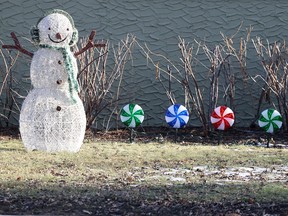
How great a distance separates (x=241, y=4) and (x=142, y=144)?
395 centimetres

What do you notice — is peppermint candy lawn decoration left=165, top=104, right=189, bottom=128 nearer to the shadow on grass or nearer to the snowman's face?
the snowman's face

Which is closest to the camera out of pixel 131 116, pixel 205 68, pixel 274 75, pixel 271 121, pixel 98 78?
pixel 271 121

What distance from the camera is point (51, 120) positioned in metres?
9.23

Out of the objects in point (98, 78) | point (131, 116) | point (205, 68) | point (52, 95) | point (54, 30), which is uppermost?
point (54, 30)

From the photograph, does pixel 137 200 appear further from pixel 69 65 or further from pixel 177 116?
pixel 177 116

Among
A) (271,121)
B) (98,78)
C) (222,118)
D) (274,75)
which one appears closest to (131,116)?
(222,118)

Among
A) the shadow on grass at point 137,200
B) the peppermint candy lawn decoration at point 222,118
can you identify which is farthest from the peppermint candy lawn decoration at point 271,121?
the shadow on grass at point 137,200

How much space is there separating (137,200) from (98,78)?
19.2 feet

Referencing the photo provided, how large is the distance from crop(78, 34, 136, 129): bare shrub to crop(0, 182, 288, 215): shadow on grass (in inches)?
169

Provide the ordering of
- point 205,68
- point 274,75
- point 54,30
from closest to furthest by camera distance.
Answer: point 54,30 < point 274,75 < point 205,68

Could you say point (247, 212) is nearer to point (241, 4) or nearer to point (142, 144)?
point (142, 144)

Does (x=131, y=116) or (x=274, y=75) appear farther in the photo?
(x=274, y=75)

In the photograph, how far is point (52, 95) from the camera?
9273 mm

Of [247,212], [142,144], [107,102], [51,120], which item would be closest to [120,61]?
[107,102]
